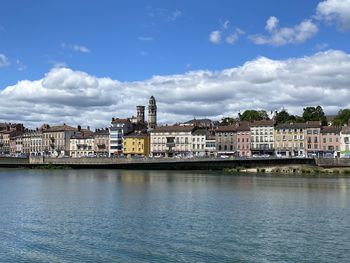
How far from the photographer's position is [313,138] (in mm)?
128375

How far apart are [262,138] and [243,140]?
5.04 meters

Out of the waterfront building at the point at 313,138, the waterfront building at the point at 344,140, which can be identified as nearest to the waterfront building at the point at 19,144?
the waterfront building at the point at 313,138

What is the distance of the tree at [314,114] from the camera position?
152 m

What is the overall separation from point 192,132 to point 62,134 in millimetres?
46047

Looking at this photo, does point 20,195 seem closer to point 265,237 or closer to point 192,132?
point 265,237

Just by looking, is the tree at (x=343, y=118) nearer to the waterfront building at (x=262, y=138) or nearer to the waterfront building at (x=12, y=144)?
the waterfront building at (x=262, y=138)

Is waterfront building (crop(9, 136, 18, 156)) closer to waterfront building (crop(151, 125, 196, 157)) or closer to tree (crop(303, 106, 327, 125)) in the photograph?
waterfront building (crop(151, 125, 196, 157))

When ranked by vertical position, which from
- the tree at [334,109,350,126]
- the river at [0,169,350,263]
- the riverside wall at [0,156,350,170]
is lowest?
the river at [0,169,350,263]

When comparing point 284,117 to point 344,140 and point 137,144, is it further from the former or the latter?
point 137,144

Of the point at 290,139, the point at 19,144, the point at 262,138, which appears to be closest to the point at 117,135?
the point at 262,138

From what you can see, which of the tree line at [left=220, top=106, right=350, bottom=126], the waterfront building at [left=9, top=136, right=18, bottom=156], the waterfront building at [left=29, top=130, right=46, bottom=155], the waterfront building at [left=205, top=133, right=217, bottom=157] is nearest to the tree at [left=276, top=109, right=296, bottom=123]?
the tree line at [left=220, top=106, right=350, bottom=126]

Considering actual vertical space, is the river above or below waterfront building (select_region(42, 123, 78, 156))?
below

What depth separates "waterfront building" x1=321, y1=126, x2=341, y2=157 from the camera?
126312mm

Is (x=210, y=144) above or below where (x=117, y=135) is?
below
